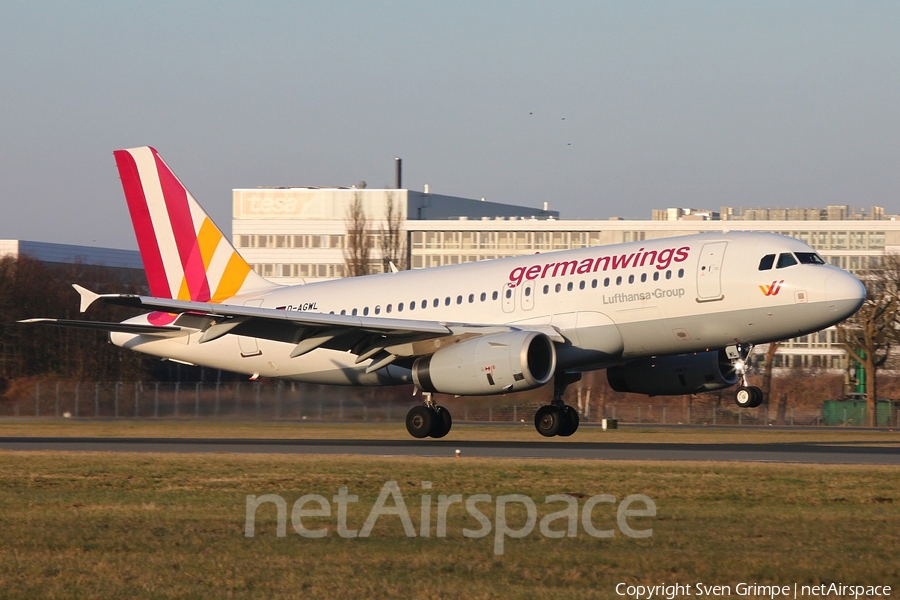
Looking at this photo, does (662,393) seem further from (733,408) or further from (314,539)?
(733,408)

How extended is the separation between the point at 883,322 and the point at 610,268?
41188mm

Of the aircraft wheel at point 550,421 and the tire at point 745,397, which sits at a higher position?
the tire at point 745,397

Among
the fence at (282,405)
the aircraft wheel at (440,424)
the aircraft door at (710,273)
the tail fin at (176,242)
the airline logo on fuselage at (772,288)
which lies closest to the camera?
the airline logo on fuselage at (772,288)

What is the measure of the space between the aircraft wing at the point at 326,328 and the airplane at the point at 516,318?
0.05 metres

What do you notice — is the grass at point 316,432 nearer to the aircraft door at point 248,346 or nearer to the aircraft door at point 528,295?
the aircraft door at point 248,346

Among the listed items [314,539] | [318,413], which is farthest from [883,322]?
[314,539]

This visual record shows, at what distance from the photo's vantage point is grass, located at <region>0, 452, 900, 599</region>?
10.9m

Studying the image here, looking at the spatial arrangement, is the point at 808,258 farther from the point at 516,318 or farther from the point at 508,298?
the point at 508,298

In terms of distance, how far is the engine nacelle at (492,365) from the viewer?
28594mm

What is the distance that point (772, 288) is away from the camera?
28.4 metres

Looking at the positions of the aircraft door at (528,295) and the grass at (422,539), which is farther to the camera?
the aircraft door at (528,295)

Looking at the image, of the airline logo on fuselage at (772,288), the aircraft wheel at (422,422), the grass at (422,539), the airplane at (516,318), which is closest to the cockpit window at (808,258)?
the airplane at (516,318)

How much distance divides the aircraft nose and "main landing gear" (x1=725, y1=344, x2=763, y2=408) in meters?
2.61

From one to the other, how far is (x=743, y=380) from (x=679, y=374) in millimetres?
4106
